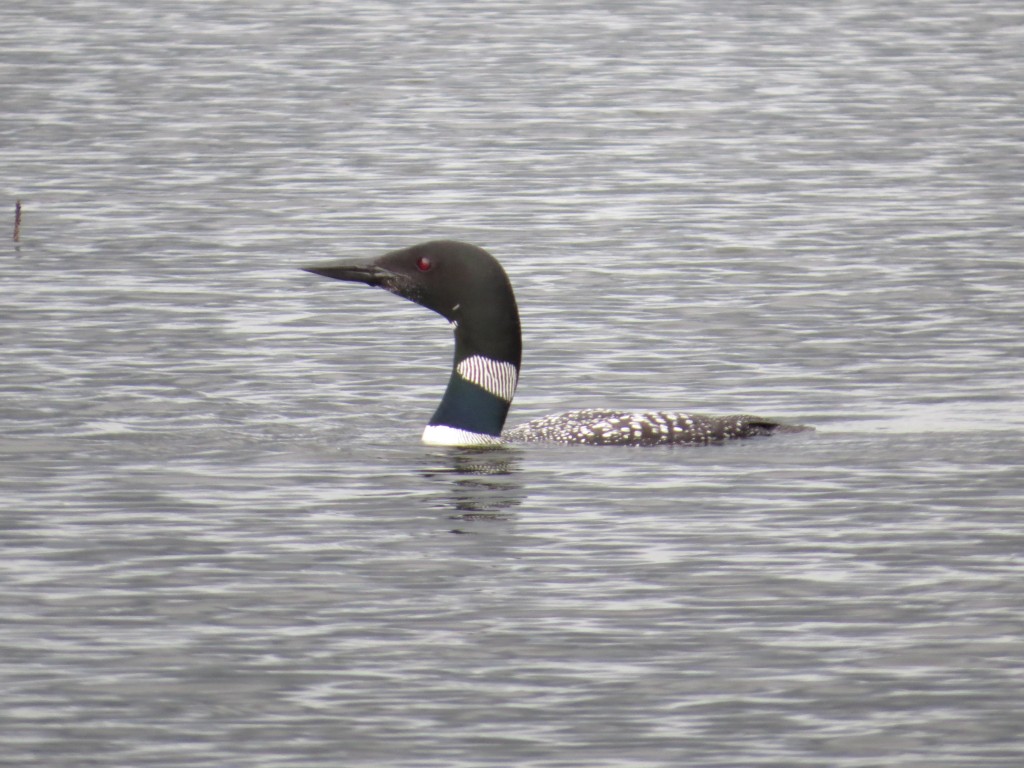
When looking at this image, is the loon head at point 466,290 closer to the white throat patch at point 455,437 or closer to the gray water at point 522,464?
the white throat patch at point 455,437

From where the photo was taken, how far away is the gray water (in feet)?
24.6

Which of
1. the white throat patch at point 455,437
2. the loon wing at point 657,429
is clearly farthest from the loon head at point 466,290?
the loon wing at point 657,429

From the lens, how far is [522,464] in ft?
37.5

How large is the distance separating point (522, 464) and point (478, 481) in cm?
44

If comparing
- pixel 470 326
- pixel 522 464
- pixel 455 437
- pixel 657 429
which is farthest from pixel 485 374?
pixel 657 429

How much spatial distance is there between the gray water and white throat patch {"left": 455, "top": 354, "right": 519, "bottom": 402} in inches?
15.8

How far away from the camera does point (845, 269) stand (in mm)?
17875

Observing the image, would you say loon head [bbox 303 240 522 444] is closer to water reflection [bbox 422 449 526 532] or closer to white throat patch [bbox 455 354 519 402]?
white throat patch [bbox 455 354 519 402]

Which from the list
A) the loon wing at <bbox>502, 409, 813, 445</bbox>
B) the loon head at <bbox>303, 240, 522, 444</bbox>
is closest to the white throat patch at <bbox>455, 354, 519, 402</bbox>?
the loon head at <bbox>303, 240, 522, 444</bbox>

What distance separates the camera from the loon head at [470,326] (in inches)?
467

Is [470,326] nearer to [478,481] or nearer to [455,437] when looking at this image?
[455,437]

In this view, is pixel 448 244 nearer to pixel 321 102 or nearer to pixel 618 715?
pixel 618 715

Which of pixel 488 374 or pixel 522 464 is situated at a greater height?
pixel 488 374

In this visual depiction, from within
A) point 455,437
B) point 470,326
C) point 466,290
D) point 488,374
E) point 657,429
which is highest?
point 466,290
